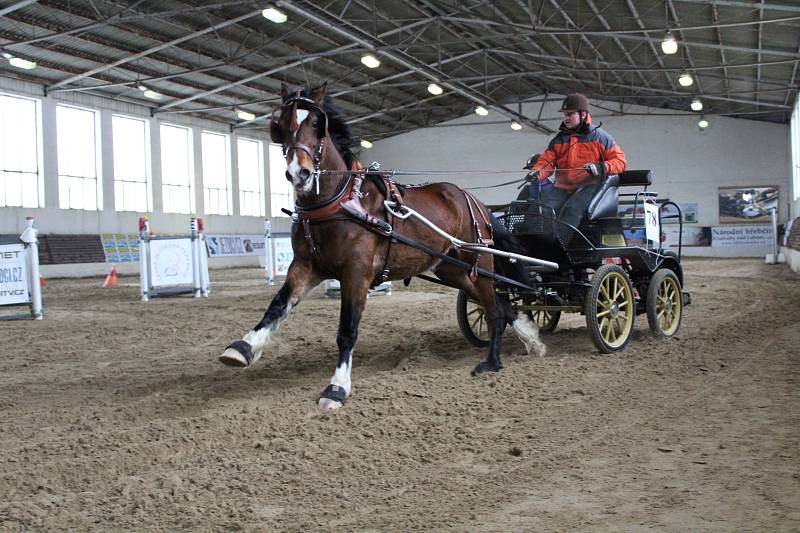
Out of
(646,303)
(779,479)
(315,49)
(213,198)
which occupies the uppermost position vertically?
(315,49)

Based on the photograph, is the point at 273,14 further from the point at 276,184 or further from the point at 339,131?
the point at 276,184

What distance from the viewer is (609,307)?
6254 mm

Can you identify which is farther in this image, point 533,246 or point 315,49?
point 315,49

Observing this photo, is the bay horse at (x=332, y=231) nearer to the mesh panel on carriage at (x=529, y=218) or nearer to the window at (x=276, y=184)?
the mesh panel on carriage at (x=529, y=218)

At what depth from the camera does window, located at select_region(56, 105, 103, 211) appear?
74.4 ft

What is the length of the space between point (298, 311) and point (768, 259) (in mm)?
16571

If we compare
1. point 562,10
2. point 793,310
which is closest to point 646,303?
point 793,310

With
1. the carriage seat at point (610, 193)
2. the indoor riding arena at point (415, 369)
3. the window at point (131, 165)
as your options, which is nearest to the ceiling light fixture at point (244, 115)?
the window at point (131, 165)

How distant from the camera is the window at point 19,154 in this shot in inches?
818

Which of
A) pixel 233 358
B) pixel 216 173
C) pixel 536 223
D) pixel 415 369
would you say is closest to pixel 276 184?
pixel 216 173

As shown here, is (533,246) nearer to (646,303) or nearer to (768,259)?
(646,303)

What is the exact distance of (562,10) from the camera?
18156 mm

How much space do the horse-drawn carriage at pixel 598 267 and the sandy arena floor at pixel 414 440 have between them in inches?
12.9

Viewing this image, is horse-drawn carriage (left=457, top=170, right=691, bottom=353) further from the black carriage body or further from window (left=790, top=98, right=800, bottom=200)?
window (left=790, top=98, right=800, bottom=200)
